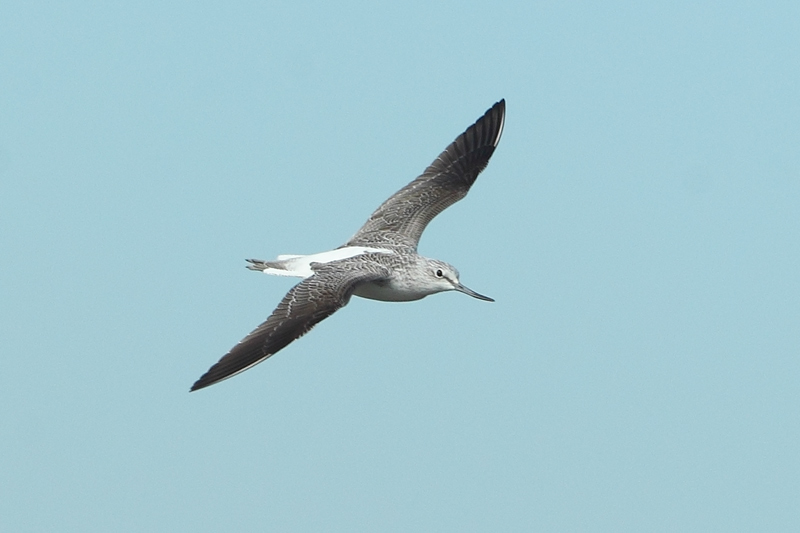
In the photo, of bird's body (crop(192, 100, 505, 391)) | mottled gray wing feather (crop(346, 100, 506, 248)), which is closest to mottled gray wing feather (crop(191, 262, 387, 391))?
bird's body (crop(192, 100, 505, 391))

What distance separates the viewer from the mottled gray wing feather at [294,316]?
15.0m

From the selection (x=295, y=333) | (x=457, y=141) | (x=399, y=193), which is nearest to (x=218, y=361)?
(x=295, y=333)

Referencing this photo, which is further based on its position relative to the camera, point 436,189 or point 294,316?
point 436,189

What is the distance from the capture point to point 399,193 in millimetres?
20609

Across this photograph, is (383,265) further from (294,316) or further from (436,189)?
(436,189)

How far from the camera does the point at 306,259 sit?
727 inches

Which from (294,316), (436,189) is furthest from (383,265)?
(436,189)

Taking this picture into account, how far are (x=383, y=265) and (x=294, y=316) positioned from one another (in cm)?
240

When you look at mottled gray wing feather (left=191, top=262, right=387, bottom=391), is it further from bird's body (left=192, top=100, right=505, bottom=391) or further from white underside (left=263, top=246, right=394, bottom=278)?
white underside (left=263, top=246, right=394, bottom=278)

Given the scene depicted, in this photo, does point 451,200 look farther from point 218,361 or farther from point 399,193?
point 218,361

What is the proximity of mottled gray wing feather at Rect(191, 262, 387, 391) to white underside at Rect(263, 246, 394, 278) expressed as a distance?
687 mm

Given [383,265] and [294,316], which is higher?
[383,265]

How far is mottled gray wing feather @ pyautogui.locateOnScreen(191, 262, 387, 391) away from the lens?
1503 centimetres

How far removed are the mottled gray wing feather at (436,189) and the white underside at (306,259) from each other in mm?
644
